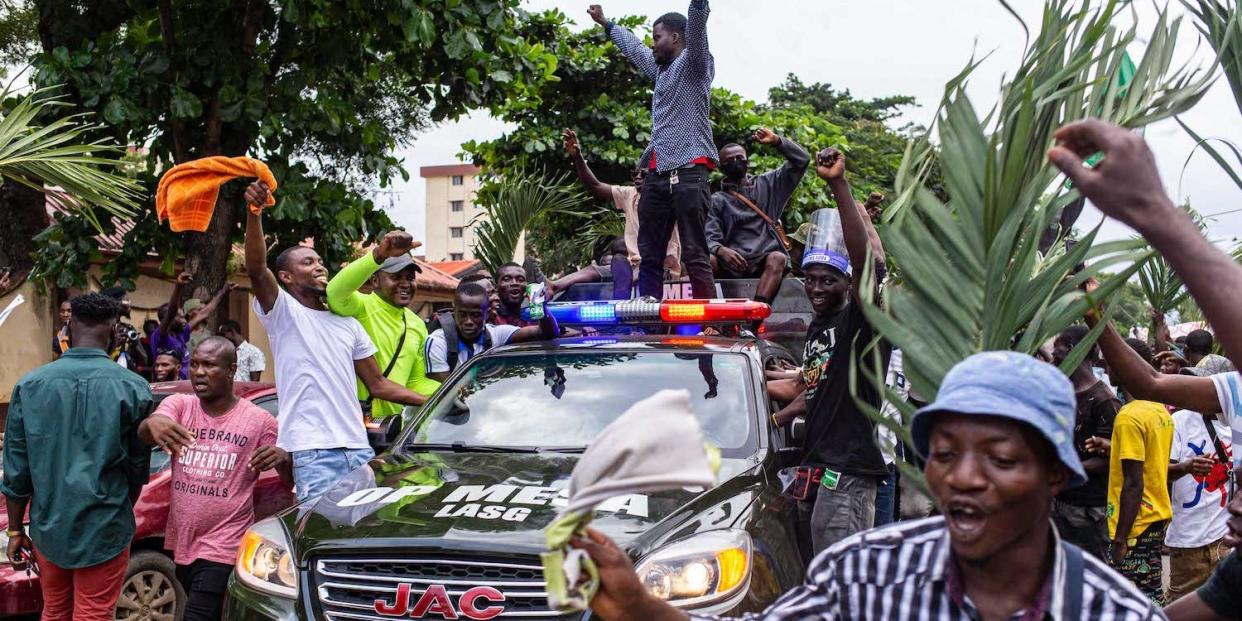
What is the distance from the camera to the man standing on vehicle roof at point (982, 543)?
1938 mm

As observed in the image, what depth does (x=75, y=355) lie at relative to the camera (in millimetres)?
5117

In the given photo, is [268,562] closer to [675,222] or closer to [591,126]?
[675,222]

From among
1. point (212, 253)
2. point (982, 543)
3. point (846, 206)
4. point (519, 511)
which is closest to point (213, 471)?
point (519, 511)

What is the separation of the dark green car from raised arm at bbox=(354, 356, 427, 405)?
424 millimetres

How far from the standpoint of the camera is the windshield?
5.12 m

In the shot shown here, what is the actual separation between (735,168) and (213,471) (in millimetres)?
4744

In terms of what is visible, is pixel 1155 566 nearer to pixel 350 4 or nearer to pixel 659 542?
pixel 659 542

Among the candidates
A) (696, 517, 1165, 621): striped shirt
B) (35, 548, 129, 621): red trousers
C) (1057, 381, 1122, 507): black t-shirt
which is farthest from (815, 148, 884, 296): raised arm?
(35, 548, 129, 621): red trousers

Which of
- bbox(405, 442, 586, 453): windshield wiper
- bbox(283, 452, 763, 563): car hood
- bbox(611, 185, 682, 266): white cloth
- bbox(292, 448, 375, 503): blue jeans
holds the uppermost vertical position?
bbox(611, 185, 682, 266): white cloth

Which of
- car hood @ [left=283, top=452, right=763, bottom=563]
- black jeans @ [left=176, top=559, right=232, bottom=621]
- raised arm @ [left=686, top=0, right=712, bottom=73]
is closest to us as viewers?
car hood @ [left=283, top=452, right=763, bottom=563]

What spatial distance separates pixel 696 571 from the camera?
12.7 ft

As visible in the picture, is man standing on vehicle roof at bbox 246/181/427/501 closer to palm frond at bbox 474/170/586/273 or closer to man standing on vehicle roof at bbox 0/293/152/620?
man standing on vehicle roof at bbox 0/293/152/620

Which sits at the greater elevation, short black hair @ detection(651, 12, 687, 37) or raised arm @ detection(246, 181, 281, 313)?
short black hair @ detection(651, 12, 687, 37)

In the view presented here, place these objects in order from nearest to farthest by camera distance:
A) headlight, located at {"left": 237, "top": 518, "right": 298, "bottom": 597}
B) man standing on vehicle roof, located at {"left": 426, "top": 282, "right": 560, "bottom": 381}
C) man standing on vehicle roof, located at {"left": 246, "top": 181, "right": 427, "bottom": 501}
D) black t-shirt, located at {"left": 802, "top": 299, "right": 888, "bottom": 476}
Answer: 1. headlight, located at {"left": 237, "top": 518, "right": 298, "bottom": 597}
2. black t-shirt, located at {"left": 802, "top": 299, "right": 888, "bottom": 476}
3. man standing on vehicle roof, located at {"left": 246, "top": 181, "right": 427, "bottom": 501}
4. man standing on vehicle roof, located at {"left": 426, "top": 282, "right": 560, "bottom": 381}
